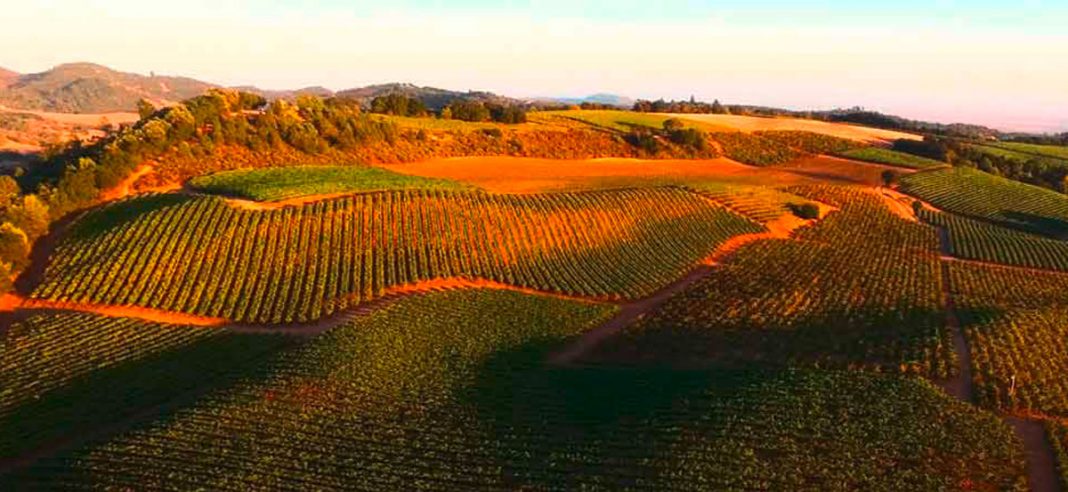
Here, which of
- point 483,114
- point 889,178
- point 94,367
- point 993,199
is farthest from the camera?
point 483,114

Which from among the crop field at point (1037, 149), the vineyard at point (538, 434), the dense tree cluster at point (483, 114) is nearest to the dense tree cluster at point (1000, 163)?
the crop field at point (1037, 149)

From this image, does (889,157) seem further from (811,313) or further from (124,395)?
(124,395)

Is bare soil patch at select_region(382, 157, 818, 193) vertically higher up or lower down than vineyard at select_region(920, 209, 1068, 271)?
higher up

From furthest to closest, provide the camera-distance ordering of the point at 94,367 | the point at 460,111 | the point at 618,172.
→ 1. the point at 460,111
2. the point at 618,172
3. the point at 94,367

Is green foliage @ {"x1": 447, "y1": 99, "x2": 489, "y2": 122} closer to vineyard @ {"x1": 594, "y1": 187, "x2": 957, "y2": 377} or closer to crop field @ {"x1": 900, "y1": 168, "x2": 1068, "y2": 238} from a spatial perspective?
vineyard @ {"x1": 594, "y1": 187, "x2": 957, "y2": 377}

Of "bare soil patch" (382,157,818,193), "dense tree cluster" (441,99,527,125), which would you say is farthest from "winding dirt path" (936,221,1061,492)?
"dense tree cluster" (441,99,527,125)

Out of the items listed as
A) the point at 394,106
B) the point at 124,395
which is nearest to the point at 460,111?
the point at 394,106

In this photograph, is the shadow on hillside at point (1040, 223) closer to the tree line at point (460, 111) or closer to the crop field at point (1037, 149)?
the crop field at point (1037, 149)
